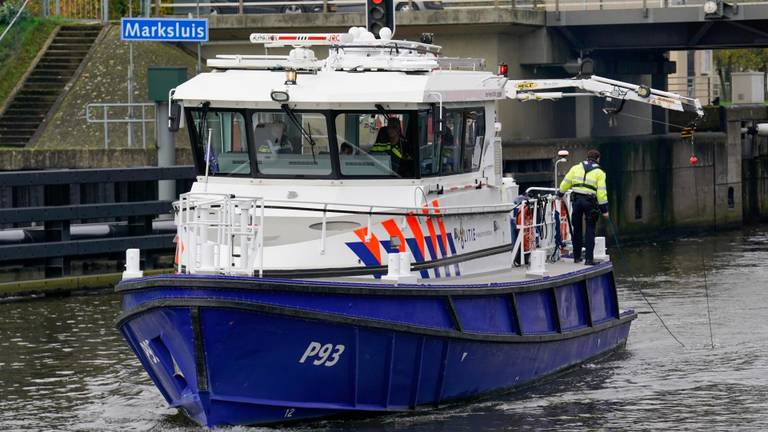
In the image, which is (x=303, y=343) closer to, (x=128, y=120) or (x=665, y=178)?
(x=128, y=120)

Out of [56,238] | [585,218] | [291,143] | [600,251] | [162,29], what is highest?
[162,29]

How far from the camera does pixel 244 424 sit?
12547 millimetres

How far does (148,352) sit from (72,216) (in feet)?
27.8

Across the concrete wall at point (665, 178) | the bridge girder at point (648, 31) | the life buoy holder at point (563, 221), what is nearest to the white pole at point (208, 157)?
the life buoy holder at point (563, 221)

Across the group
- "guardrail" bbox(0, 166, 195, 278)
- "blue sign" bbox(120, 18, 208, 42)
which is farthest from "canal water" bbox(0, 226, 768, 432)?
"blue sign" bbox(120, 18, 208, 42)

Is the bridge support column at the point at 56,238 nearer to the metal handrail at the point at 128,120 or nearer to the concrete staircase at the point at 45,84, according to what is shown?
the metal handrail at the point at 128,120

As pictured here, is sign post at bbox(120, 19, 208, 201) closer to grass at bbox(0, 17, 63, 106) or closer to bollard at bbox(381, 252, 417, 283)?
grass at bbox(0, 17, 63, 106)

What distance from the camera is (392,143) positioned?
44.6 ft

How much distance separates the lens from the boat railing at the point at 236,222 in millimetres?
12344

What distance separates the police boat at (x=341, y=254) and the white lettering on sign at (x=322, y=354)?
0.01m

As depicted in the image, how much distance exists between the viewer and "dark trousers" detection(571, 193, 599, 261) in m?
16.6

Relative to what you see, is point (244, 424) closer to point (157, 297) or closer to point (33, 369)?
point (157, 297)

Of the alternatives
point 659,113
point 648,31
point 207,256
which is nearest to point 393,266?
point 207,256

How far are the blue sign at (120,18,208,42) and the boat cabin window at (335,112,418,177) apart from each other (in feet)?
37.4
